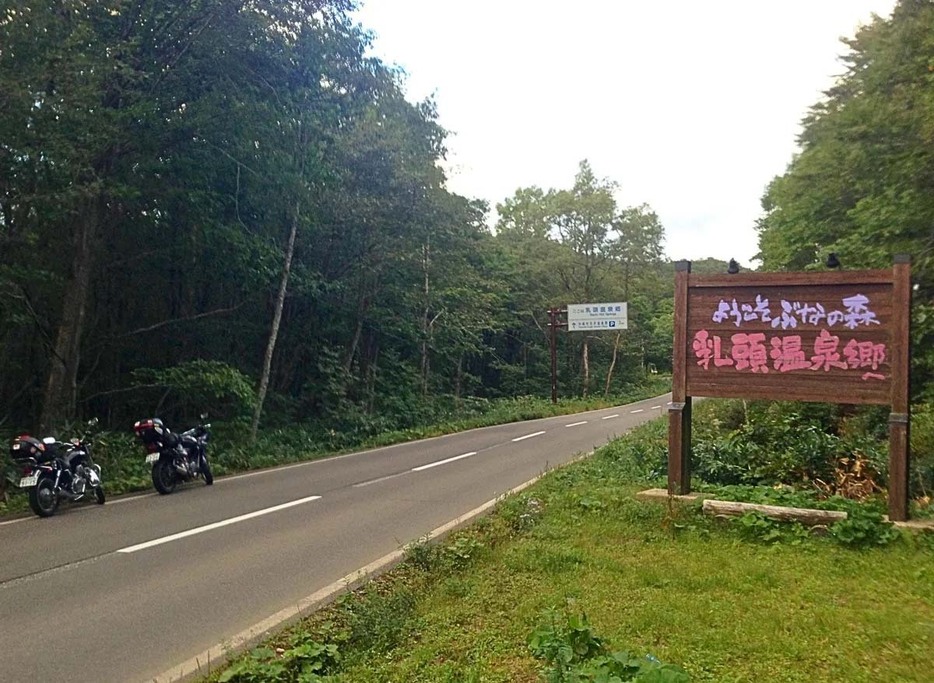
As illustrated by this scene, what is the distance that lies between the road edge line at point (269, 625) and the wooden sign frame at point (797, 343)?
3.63 metres

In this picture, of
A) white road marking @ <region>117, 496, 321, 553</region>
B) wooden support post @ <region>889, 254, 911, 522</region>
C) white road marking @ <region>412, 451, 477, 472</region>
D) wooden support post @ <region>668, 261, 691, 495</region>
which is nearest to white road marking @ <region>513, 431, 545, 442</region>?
white road marking @ <region>412, 451, 477, 472</region>

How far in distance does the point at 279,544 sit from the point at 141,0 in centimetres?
1000

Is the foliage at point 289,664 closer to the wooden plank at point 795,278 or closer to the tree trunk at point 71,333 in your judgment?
the wooden plank at point 795,278

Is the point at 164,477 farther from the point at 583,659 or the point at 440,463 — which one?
the point at 583,659

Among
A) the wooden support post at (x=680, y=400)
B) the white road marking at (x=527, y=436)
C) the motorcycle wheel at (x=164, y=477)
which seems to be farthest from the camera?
the white road marking at (x=527, y=436)

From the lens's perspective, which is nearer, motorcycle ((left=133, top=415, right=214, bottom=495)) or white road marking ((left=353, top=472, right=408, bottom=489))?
motorcycle ((left=133, top=415, right=214, bottom=495))

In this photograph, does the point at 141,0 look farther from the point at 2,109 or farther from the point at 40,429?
the point at 40,429

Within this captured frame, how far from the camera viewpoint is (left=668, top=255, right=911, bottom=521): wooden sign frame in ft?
22.9

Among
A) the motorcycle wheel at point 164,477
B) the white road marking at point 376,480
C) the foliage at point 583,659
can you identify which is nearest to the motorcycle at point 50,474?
the motorcycle wheel at point 164,477

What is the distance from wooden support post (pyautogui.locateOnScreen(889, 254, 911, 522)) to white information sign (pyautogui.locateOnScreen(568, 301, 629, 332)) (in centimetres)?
2889

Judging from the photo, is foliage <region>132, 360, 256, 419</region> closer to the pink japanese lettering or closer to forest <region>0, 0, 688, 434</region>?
forest <region>0, 0, 688, 434</region>

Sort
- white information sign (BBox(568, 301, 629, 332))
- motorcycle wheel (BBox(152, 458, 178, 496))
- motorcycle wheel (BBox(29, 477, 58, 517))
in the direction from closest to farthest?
motorcycle wheel (BBox(29, 477, 58, 517)) → motorcycle wheel (BBox(152, 458, 178, 496)) → white information sign (BBox(568, 301, 629, 332))

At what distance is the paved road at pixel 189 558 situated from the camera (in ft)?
15.6

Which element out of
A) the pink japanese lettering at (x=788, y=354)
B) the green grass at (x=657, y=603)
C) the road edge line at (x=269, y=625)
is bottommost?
the road edge line at (x=269, y=625)
